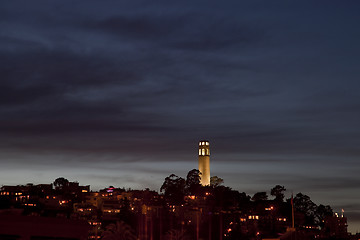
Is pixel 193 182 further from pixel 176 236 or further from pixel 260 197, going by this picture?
pixel 176 236

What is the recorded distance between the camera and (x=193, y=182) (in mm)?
177875

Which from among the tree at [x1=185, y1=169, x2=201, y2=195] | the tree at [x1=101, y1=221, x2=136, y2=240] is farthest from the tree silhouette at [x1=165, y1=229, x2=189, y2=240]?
the tree at [x1=185, y1=169, x2=201, y2=195]

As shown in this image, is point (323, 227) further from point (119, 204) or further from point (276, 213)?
point (119, 204)

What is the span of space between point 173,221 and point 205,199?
22.5 m

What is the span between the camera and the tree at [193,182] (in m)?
170

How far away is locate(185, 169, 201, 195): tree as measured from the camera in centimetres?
17000

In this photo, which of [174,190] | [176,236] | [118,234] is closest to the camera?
[118,234]

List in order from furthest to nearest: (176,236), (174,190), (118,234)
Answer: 1. (174,190)
2. (176,236)
3. (118,234)

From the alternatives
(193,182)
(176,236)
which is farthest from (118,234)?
(193,182)

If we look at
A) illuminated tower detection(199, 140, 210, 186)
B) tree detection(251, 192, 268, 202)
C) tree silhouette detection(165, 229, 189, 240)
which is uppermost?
illuminated tower detection(199, 140, 210, 186)

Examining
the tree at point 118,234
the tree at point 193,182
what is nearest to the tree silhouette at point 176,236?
the tree at point 118,234

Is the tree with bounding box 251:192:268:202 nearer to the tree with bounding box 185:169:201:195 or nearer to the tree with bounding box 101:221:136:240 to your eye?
the tree with bounding box 185:169:201:195

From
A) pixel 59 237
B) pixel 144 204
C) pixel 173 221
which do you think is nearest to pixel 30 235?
pixel 59 237

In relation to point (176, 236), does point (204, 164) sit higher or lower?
higher
